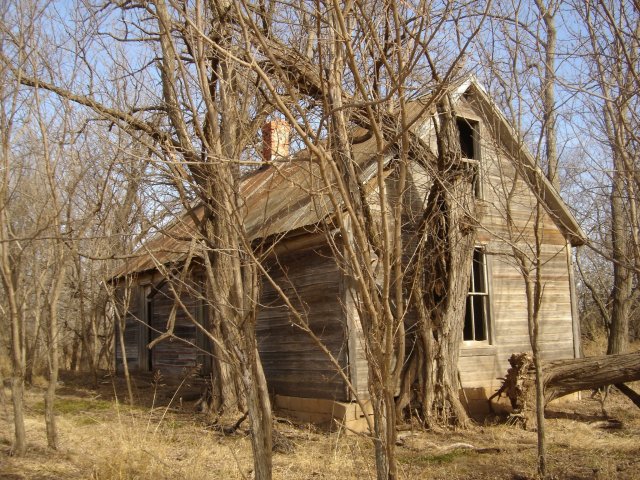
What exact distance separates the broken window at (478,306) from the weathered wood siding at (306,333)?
2.82m

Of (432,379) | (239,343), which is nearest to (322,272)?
(432,379)

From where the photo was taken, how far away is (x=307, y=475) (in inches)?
261

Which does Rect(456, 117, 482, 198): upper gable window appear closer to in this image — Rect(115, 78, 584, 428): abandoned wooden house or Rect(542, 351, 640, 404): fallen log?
Rect(115, 78, 584, 428): abandoned wooden house

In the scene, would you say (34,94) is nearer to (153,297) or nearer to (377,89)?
(377,89)

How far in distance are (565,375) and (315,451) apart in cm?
426

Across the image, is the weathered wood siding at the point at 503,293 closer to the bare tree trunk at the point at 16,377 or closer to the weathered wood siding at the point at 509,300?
the weathered wood siding at the point at 509,300

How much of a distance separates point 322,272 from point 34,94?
16.5 feet

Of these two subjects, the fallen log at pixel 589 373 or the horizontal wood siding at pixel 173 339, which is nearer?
the fallen log at pixel 589 373

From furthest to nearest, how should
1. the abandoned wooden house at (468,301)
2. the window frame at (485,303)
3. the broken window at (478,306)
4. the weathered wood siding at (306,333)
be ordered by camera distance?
1. the broken window at (478,306)
2. the window frame at (485,303)
3. the weathered wood siding at (306,333)
4. the abandoned wooden house at (468,301)

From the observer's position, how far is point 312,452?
790 centimetres

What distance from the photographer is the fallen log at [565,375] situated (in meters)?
9.73

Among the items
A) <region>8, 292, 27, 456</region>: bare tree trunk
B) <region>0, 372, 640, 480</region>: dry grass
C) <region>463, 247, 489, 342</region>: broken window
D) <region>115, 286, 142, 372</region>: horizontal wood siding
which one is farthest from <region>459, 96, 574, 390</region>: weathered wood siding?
<region>115, 286, 142, 372</region>: horizontal wood siding

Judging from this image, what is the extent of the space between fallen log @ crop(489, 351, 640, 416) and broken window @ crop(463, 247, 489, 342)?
178 cm

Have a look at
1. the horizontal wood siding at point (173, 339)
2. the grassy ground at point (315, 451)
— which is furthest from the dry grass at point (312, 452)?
the horizontal wood siding at point (173, 339)
